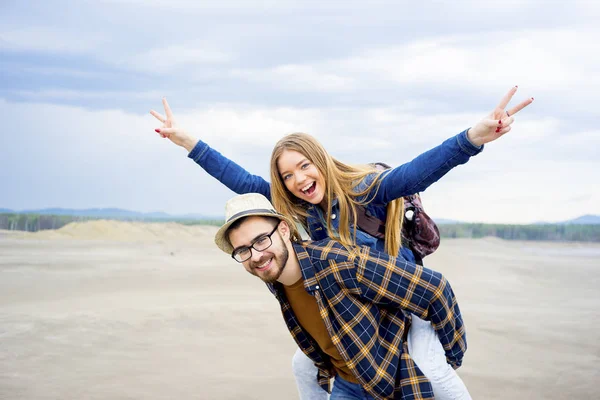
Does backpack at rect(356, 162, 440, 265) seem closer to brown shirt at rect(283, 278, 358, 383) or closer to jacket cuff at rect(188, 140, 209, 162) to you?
brown shirt at rect(283, 278, 358, 383)

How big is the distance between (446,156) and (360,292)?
78 cm

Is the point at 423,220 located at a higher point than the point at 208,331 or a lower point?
higher

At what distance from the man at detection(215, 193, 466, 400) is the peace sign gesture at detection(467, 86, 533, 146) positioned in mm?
662

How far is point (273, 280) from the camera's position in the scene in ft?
9.48

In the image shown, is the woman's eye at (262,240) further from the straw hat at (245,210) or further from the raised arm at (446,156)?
the raised arm at (446,156)

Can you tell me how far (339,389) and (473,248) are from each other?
596 inches

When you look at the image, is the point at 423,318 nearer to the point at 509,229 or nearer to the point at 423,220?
the point at 423,220

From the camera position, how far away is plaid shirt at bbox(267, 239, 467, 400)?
8.84 feet

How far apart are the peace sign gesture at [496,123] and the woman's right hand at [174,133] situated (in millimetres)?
1757

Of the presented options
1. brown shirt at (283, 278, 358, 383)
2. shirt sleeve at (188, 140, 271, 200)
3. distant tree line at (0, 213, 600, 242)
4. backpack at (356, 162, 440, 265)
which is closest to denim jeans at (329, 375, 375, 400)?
brown shirt at (283, 278, 358, 383)

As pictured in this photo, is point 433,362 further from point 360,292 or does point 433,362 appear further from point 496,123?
point 496,123

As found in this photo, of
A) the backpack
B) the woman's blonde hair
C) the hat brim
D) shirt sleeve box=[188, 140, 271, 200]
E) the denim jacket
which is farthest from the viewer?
shirt sleeve box=[188, 140, 271, 200]

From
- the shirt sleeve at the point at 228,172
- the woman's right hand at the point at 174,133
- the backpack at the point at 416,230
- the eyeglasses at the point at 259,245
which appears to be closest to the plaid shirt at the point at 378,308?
the eyeglasses at the point at 259,245

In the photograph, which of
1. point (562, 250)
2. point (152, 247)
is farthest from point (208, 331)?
point (562, 250)
